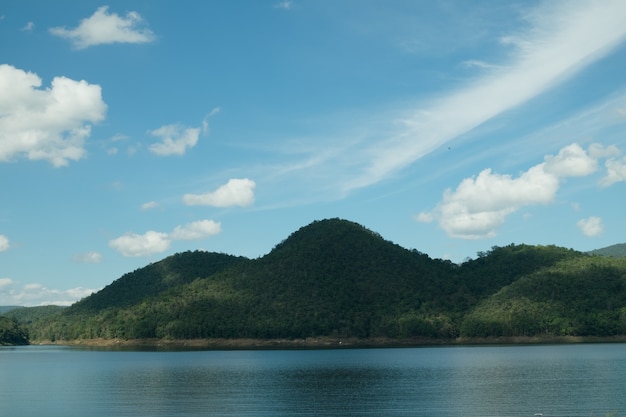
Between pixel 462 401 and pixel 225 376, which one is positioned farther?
pixel 225 376

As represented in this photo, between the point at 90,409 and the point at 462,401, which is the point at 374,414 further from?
the point at 90,409

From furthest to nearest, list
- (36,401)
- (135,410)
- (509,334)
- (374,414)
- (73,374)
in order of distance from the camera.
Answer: (509,334) < (73,374) < (36,401) < (135,410) < (374,414)

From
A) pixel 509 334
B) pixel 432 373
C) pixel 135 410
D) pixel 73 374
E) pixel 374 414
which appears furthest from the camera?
pixel 509 334

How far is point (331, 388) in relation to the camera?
8450 cm

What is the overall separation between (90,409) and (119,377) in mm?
35492

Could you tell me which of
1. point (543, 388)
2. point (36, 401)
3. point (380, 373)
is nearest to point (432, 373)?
point (380, 373)

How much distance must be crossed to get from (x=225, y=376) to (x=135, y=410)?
35.0 metres

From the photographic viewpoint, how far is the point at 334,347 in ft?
645

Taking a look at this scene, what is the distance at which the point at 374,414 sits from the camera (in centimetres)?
6306

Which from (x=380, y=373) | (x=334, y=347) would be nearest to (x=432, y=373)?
(x=380, y=373)

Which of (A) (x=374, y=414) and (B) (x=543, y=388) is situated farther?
(B) (x=543, y=388)

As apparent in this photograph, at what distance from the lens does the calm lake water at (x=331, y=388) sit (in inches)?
2611

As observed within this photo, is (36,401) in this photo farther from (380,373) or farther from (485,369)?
(485,369)

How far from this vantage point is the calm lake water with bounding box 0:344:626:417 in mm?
66312
